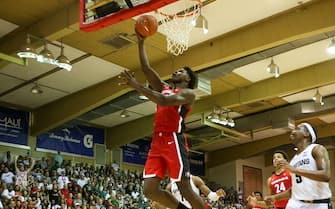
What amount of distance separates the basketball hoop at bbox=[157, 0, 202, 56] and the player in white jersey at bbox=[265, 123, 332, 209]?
19.3 ft

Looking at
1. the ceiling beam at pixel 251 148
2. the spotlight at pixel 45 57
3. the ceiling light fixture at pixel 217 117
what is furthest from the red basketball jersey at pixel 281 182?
the ceiling beam at pixel 251 148

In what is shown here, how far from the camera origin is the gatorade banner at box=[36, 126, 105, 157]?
1981 centimetres

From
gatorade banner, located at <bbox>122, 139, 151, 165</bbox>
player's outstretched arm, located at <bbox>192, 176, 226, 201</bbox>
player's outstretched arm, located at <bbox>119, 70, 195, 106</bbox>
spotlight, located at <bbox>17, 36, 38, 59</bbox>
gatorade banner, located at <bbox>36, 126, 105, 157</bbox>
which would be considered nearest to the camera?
player's outstretched arm, located at <bbox>119, 70, 195, 106</bbox>

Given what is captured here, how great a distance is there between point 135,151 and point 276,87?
900 centimetres

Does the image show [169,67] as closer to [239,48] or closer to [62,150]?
[239,48]

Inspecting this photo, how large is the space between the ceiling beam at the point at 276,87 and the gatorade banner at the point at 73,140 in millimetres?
2856

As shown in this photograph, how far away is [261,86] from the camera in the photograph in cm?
1817

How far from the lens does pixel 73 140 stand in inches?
821

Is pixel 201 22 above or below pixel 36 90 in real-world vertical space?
above

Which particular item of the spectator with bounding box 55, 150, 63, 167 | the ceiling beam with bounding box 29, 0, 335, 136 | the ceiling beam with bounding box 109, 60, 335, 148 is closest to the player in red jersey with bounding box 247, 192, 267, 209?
the ceiling beam with bounding box 29, 0, 335, 136

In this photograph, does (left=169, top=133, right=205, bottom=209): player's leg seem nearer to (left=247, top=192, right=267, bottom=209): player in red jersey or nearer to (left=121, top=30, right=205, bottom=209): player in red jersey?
(left=121, top=30, right=205, bottom=209): player in red jersey

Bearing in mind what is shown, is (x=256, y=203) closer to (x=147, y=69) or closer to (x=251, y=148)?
(x=147, y=69)

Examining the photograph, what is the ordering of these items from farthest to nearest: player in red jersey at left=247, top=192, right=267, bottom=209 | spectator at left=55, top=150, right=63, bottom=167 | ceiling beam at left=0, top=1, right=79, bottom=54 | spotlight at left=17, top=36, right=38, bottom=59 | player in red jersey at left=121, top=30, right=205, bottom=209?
spectator at left=55, top=150, right=63, bottom=167 < spotlight at left=17, top=36, right=38, bottom=59 < ceiling beam at left=0, top=1, right=79, bottom=54 < player in red jersey at left=247, top=192, right=267, bottom=209 < player in red jersey at left=121, top=30, right=205, bottom=209

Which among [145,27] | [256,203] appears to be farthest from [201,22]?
[145,27]
